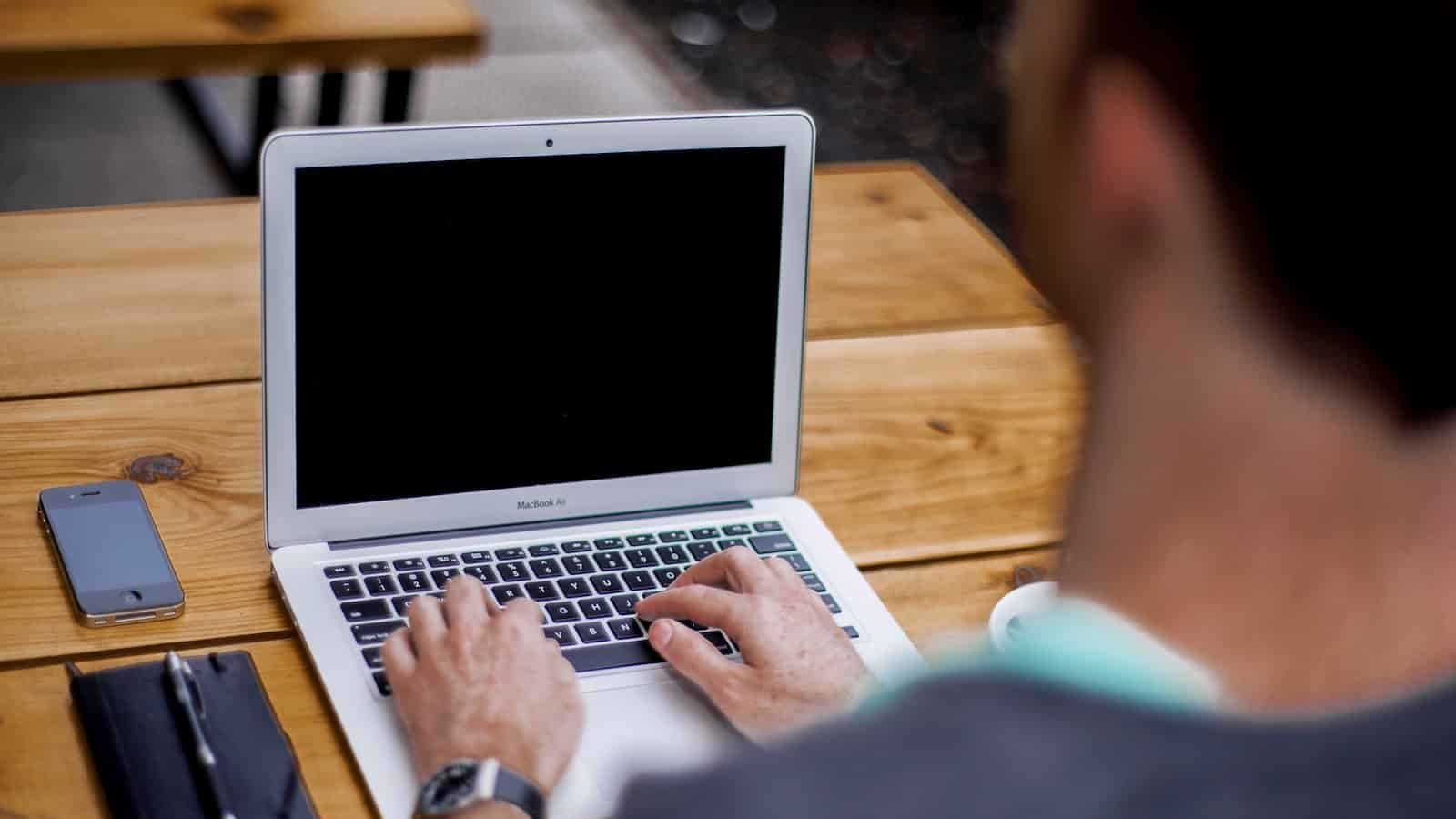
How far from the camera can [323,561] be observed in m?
1.08

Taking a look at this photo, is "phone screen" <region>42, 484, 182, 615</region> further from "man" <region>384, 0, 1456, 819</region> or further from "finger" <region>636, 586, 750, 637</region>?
"man" <region>384, 0, 1456, 819</region>

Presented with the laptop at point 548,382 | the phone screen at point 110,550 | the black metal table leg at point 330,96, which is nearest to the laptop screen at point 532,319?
the laptop at point 548,382

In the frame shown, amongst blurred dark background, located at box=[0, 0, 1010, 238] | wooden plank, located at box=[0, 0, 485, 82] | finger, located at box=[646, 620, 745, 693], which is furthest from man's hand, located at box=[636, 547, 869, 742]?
blurred dark background, located at box=[0, 0, 1010, 238]

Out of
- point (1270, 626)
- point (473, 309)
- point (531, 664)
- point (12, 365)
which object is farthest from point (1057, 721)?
point (12, 365)

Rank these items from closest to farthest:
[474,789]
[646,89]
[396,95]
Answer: [474,789]
[396,95]
[646,89]

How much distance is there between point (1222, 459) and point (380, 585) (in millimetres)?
672

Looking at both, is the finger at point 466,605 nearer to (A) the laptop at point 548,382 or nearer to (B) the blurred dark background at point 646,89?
(A) the laptop at point 548,382

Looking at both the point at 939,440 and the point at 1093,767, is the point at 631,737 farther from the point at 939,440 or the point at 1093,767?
the point at 1093,767

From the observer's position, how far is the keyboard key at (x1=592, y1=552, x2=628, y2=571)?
3.62 feet

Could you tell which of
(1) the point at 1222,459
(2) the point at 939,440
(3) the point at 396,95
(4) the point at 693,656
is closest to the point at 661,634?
(4) the point at 693,656

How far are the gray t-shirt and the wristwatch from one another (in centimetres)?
44

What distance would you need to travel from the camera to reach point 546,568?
3.59ft

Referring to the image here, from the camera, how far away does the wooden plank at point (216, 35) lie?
6.59ft

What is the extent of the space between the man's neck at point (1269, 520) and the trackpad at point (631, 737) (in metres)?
0.45
